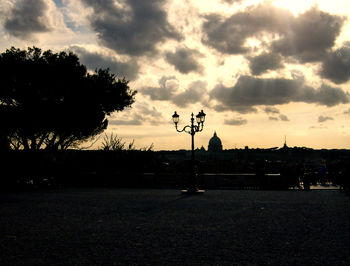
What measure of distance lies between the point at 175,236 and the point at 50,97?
1123 inches

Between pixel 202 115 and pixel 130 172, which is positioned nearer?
pixel 202 115

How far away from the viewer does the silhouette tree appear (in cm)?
3472

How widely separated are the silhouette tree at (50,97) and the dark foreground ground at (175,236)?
70.3 feet

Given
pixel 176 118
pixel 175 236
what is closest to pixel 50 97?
pixel 176 118

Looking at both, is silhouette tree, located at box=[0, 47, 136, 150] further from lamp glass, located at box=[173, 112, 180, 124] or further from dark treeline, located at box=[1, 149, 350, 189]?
lamp glass, located at box=[173, 112, 180, 124]

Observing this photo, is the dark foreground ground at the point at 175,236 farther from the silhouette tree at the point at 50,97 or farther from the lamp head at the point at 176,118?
the silhouette tree at the point at 50,97

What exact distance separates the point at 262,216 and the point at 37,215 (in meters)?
6.70

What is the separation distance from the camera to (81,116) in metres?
36.6

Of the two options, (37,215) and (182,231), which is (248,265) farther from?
(37,215)

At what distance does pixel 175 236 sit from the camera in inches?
369

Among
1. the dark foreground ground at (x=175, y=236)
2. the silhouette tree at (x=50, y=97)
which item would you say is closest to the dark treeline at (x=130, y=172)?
the silhouette tree at (x=50, y=97)

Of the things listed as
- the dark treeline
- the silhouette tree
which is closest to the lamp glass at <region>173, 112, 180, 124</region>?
the dark treeline

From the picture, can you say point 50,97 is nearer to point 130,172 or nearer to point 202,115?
point 130,172

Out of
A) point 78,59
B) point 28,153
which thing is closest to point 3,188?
point 28,153
